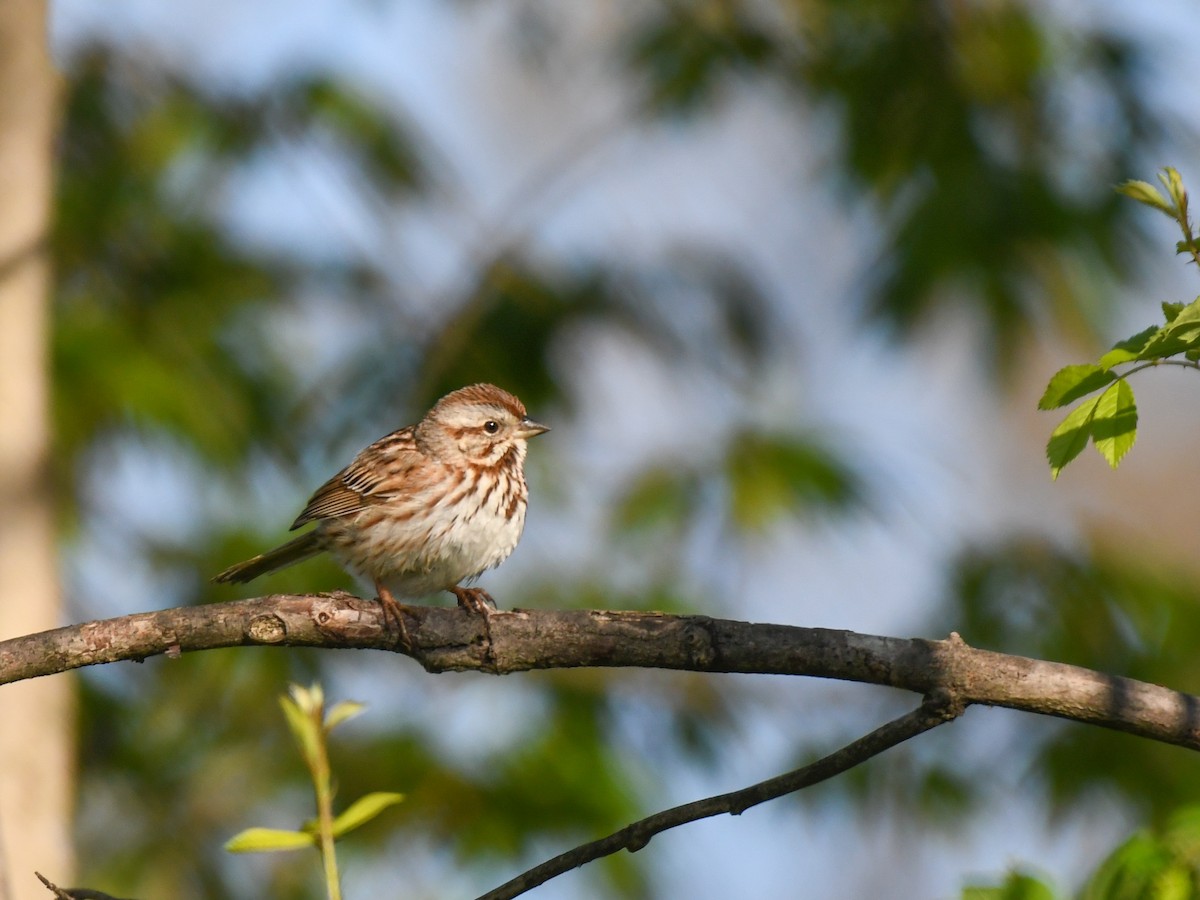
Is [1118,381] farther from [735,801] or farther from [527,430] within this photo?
[527,430]

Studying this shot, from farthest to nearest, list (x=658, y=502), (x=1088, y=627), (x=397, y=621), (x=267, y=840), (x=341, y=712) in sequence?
(x=658, y=502) < (x=1088, y=627) < (x=397, y=621) < (x=341, y=712) < (x=267, y=840)

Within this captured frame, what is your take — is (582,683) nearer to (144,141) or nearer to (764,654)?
(144,141)

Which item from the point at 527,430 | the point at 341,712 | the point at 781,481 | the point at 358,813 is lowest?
the point at 358,813

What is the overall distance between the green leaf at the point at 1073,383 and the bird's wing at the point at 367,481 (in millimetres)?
3203

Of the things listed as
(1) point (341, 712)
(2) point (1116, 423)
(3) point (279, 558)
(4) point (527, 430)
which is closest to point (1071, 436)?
(2) point (1116, 423)

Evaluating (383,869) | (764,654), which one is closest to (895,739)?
(764,654)

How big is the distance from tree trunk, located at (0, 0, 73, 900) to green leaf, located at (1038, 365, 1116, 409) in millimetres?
3537

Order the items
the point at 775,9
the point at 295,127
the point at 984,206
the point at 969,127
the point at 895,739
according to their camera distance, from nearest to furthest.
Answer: the point at 895,739
the point at 984,206
the point at 969,127
the point at 295,127
the point at 775,9

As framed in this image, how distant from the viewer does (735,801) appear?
2529mm

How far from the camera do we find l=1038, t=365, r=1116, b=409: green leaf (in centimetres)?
234

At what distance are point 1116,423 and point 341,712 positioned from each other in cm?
138

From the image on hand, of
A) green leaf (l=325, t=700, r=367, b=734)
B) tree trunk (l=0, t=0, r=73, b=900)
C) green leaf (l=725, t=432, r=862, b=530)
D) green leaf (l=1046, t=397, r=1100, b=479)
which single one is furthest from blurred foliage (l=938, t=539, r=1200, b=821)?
green leaf (l=325, t=700, r=367, b=734)

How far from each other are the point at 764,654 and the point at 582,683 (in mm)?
5327

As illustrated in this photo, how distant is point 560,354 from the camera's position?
26.8ft
